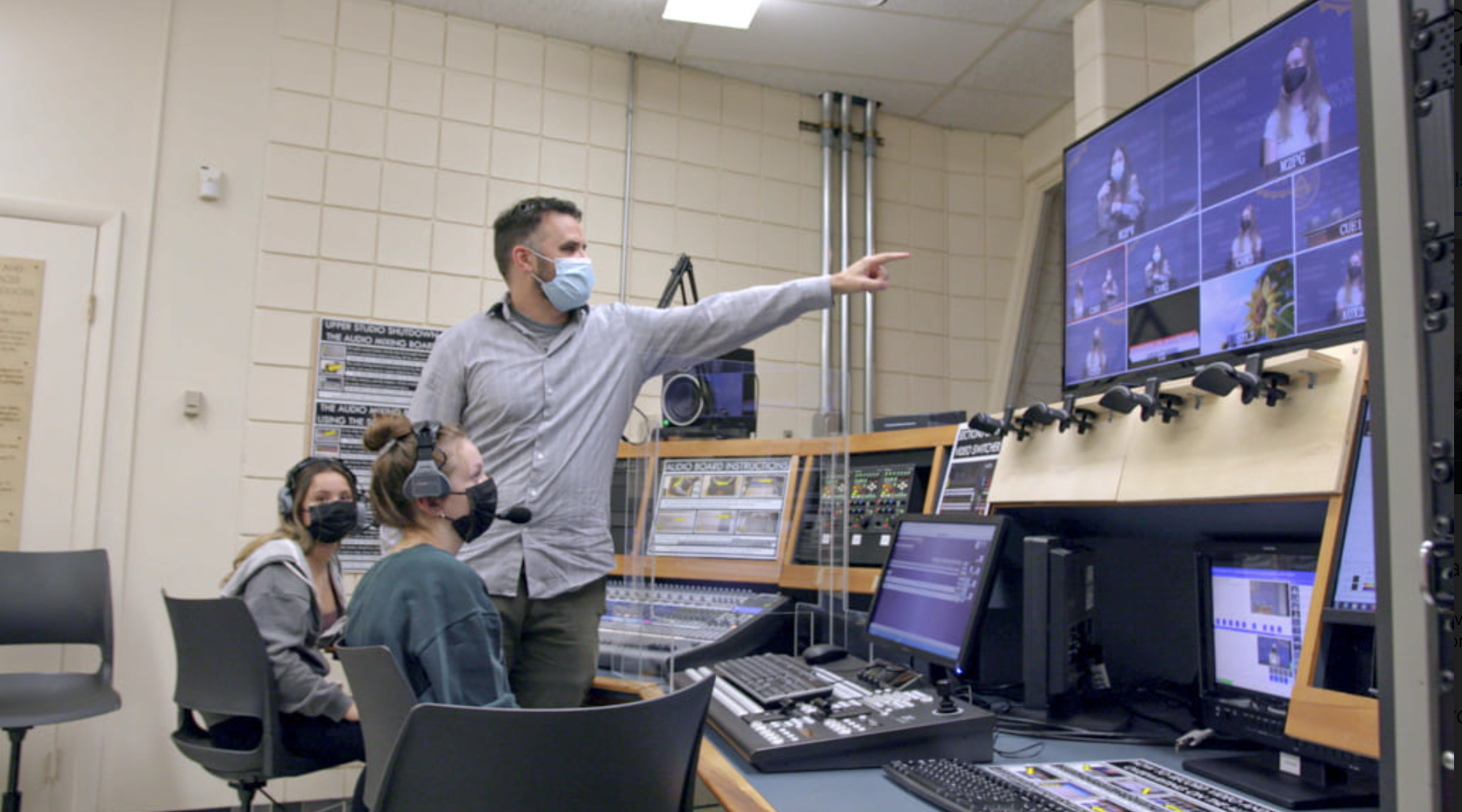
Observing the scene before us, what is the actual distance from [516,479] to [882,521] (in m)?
0.85

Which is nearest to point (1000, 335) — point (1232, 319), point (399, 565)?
point (1232, 319)

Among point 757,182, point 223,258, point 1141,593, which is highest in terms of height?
point 757,182

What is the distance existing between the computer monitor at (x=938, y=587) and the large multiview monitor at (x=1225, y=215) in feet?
1.51

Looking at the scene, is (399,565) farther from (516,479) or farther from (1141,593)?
(1141,593)

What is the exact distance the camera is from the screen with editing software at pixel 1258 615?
1.22m

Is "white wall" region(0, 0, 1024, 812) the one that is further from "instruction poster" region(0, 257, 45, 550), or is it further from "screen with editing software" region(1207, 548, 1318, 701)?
"screen with editing software" region(1207, 548, 1318, 701)

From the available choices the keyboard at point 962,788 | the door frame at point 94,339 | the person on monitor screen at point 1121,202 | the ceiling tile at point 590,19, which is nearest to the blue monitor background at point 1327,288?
the person on monitor screen at point 1121,202

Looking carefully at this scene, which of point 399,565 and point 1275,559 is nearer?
point 1275,559

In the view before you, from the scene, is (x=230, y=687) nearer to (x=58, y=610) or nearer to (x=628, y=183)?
(x=58, y=610)

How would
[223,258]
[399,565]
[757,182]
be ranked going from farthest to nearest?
1. [757,182]
2. [223,258]
3. [399,565]

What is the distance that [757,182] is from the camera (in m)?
4.15

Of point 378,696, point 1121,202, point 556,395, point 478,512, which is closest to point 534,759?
point 378,696

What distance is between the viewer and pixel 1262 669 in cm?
127

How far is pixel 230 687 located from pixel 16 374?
1629 mm
